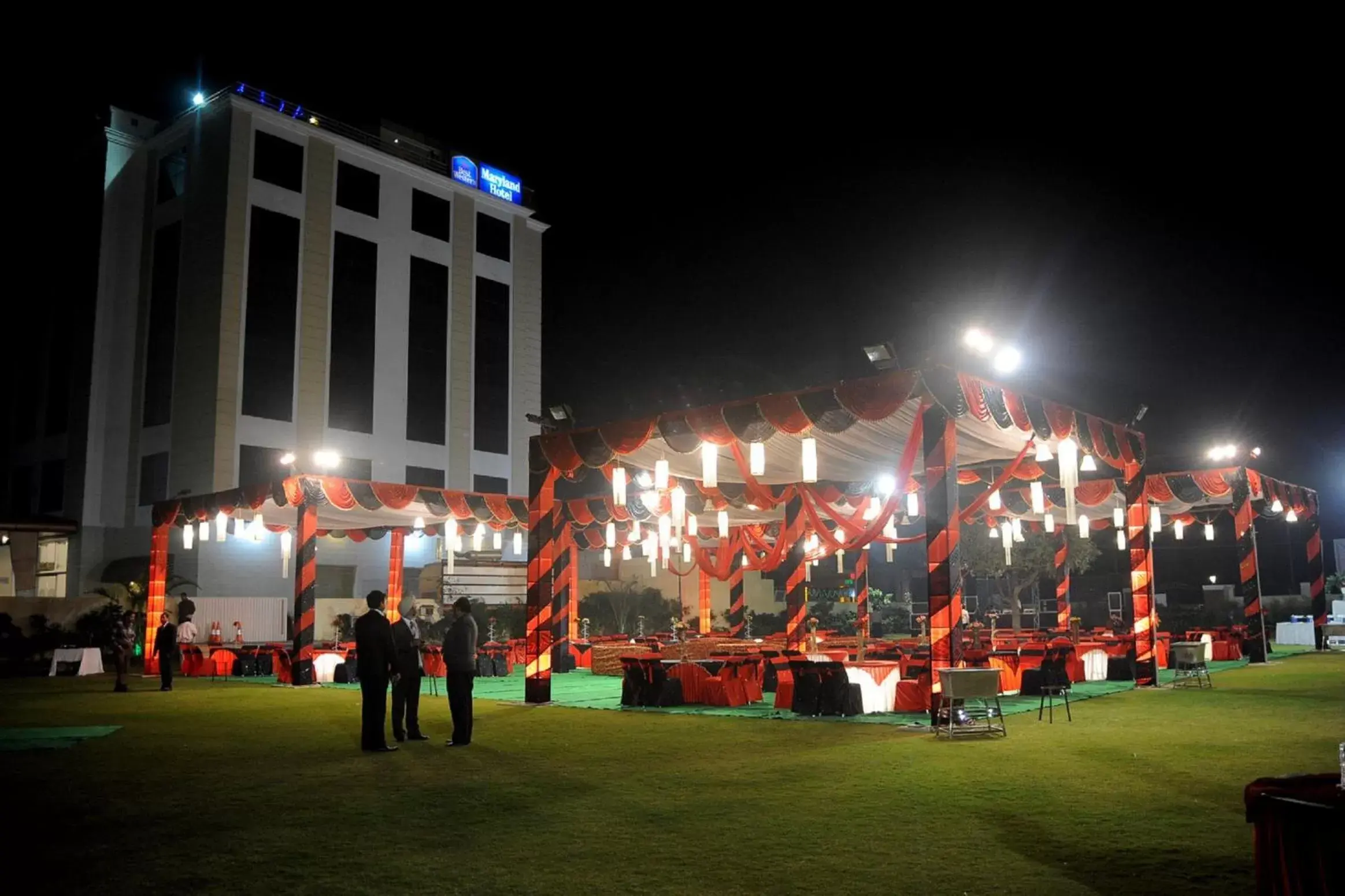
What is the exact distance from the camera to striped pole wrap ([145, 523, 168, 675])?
68.3ft

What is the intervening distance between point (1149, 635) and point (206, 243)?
2791 centimetres

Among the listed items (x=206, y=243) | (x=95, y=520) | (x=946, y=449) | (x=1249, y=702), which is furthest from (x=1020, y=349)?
(x=95, y=520)

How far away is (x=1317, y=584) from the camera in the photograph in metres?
22.5

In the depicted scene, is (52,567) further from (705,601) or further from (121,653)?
(705,601)

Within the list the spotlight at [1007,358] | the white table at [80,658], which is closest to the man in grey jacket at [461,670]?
the spotlight at [1007,358]

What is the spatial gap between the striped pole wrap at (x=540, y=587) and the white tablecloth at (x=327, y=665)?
613 cm

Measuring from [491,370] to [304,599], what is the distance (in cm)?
1977

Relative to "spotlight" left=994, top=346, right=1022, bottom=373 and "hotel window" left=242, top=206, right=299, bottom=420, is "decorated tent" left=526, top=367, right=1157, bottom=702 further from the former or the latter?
"hotel window" left=242, top=206, right=299, bottom=420

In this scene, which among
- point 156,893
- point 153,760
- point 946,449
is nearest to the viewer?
point 156,893

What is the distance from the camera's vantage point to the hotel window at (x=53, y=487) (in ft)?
104

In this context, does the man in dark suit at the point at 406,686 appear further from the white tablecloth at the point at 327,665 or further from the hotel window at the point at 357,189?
the hotel window at the point at 357,189

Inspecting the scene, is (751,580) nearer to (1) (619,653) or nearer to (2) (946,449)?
(1) (619,653)

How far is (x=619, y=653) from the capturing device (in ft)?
66.7

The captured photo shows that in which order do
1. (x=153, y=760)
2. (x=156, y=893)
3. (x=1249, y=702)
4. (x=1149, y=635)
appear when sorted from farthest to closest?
(x=1149, y=635), (x=1249, y=702), (x=153, y=760), (x=156, y=893)
